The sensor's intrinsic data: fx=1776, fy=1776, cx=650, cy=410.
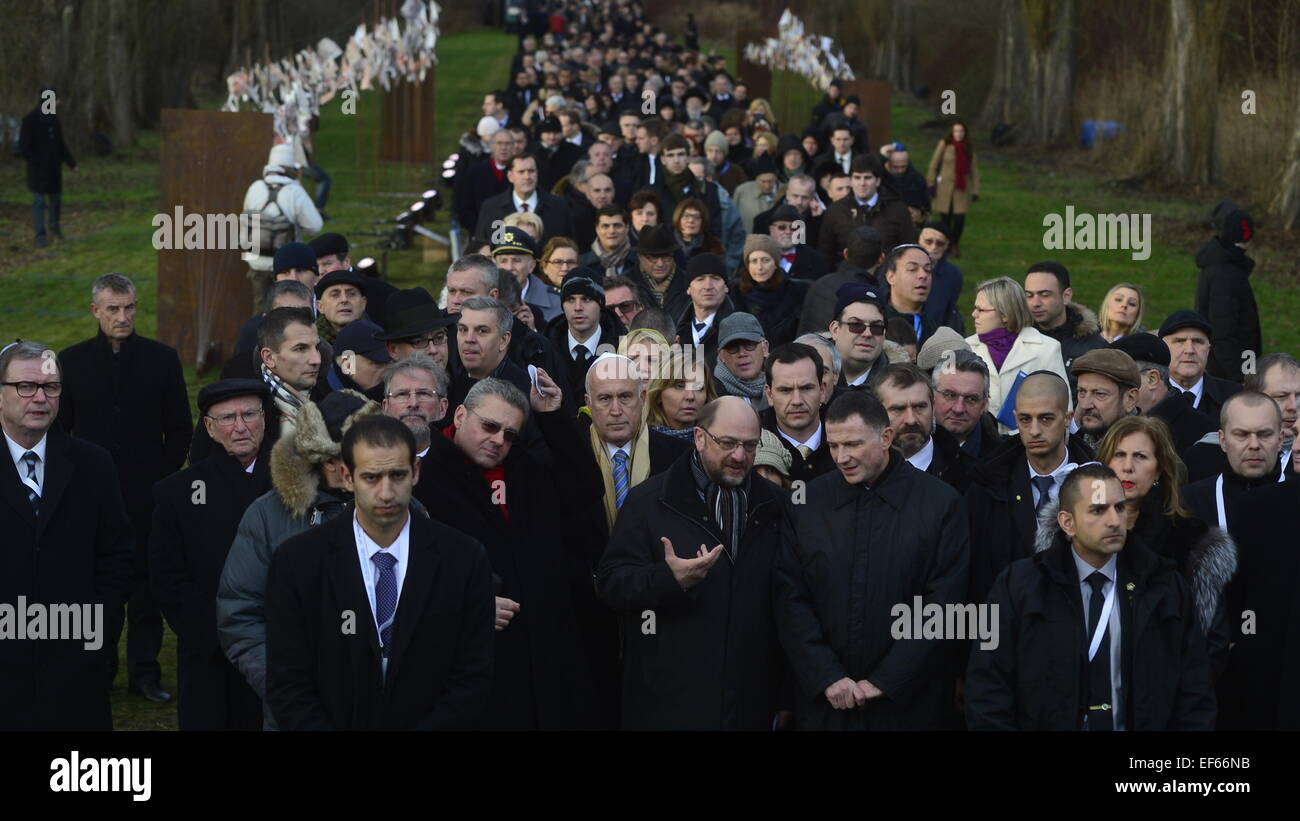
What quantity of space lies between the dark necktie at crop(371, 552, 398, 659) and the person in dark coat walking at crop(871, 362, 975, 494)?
92.9 inches

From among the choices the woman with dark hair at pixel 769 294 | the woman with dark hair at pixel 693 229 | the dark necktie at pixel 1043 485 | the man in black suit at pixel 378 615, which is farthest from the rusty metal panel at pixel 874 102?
the man in black suit at pixel 378 615

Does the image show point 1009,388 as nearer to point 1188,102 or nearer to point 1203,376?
point 1203,376

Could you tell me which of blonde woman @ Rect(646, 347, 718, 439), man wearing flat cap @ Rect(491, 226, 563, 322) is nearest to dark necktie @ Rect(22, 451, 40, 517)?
blonde woman @ Rect(646, 347, 718, 439)

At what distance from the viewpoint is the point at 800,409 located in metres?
7.72

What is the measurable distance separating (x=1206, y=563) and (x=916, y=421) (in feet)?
4.51

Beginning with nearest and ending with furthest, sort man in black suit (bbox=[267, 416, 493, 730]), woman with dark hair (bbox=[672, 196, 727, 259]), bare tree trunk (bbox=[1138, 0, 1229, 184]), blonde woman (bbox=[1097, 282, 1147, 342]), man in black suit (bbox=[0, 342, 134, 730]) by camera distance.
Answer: man in black suit (bbox=[267, 416, 493, 730])
man in black suit (bbox=[0, 342, 134, 730])
blonde woman (bbox=[1097, 282, 1147, 342])
woman with dark hair (bbox=[672, 196, 727, 259])
bare tree trunk (bbox=[1138, 0, 1229, 184])

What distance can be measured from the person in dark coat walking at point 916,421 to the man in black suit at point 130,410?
13.7 feet

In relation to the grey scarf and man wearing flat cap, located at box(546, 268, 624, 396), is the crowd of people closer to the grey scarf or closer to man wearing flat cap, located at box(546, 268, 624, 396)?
the grey scarf

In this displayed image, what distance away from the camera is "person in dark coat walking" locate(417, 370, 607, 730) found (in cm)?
691

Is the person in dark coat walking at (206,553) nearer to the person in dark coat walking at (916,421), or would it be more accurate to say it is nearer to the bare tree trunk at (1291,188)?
the person in dark coat walking at (916,421)

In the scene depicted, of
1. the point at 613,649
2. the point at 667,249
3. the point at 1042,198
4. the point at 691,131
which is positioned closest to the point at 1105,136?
the point at 1042,198

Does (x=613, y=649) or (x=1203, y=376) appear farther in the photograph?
(x=1203, y=376)
